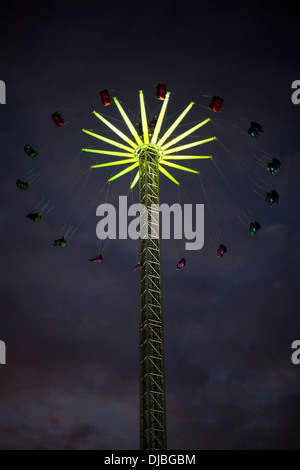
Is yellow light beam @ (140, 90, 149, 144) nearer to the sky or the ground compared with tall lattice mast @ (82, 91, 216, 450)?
nearer to the sky

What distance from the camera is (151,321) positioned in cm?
1930

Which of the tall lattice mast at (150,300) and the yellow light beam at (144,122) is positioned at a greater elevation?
the yellow light beam at (144,122)

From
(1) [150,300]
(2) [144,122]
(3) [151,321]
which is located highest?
(2) [144,122]

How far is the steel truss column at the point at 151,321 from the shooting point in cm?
1767

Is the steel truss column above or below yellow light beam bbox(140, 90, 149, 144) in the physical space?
below

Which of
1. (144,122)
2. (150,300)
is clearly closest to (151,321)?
(150,300)

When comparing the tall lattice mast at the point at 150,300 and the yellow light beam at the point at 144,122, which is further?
the yellow light beam at the point at 144,122

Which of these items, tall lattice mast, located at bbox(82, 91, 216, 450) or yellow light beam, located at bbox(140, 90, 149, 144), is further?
yellow light beam, located at bbox(140, 90, 149, 144)

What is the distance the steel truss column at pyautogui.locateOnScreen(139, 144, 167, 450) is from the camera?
17.7m

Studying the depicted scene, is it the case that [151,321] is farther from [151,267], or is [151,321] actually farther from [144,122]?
[144,122]

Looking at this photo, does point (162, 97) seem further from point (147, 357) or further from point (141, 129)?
point (147, 357)

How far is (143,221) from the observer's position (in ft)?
67.6

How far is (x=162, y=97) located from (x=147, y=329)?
388 inches
